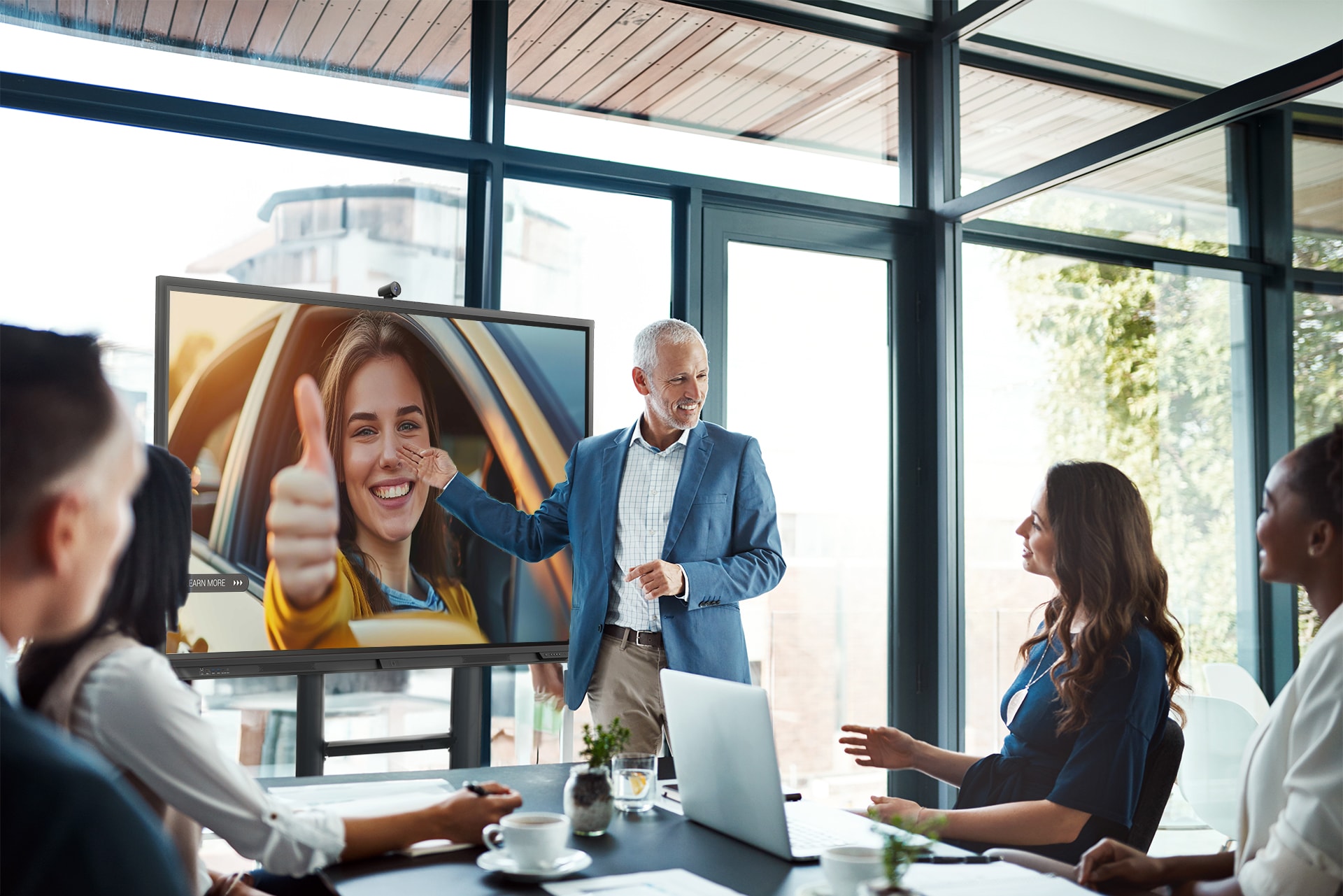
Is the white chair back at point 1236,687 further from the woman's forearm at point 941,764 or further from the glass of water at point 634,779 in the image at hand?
the glass of water at point 634,779

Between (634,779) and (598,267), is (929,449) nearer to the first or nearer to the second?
(598,267)

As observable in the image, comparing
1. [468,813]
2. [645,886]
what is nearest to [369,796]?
[468,813]

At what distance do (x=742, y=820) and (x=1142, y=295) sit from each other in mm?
2505

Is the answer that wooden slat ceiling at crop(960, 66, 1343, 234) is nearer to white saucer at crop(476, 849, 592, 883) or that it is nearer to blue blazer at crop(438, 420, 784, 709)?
blue blazer at crop(438, 420, 784, 709)

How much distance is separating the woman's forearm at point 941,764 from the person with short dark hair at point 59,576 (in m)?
1.63

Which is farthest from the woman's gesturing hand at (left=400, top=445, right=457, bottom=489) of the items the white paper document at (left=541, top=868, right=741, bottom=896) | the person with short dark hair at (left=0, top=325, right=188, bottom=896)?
the person with short dark hair at (left=0, top=325, right=188, bottom=896)

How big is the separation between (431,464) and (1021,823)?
76.6 inches

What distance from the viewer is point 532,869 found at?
57.5 inches

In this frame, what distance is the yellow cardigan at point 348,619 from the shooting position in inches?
117


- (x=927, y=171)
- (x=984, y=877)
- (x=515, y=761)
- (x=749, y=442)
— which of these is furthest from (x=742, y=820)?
(x=927, y=171)

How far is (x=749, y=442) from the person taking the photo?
10.6 ft

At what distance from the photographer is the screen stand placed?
10.3ft

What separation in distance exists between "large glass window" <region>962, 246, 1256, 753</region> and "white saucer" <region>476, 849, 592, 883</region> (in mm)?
2281

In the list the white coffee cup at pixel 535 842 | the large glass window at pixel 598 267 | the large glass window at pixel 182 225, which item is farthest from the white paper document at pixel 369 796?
the large glass window at pixel 598 267
